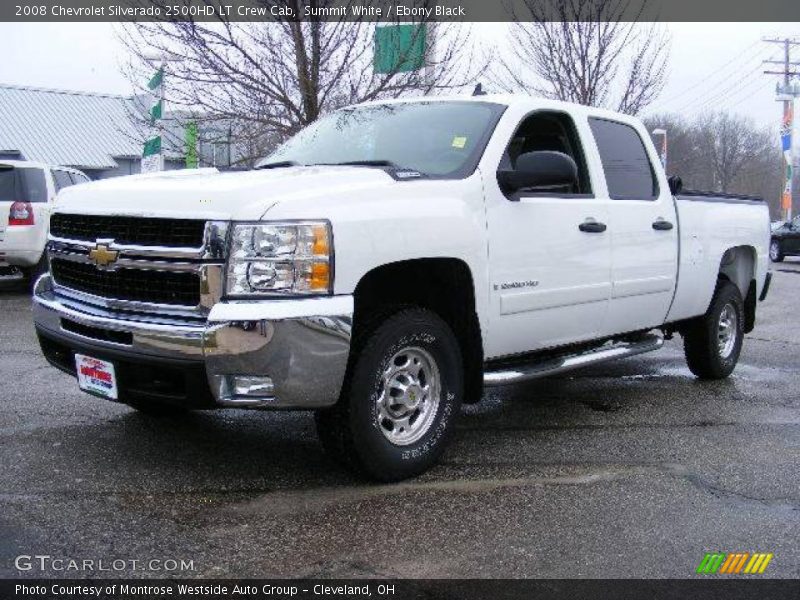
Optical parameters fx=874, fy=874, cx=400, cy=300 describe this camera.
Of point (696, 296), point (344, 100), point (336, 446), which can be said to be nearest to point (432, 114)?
point (336, 446)

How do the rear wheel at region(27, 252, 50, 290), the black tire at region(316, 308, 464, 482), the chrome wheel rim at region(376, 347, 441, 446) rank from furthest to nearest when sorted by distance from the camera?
the rear wheel at region(27, 252, 50, 290) < the chrome wheel rim at region(376, 347, 441, 446) < the black tire at region(316, 308, 464, 482)

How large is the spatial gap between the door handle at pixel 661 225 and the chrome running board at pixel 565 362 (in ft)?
2.62

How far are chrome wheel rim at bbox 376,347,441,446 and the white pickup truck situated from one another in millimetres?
11

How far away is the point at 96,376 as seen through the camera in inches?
160

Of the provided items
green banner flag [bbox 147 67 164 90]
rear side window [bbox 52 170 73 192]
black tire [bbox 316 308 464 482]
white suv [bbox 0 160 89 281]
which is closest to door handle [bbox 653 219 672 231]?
black tire [bbox 316 308 464 482]

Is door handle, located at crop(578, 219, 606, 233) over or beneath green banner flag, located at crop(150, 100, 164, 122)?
beneath

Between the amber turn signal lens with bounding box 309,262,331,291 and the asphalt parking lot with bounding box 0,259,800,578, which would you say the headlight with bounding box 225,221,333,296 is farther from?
the asphalt parking lot with bounding box 0,259,800,578

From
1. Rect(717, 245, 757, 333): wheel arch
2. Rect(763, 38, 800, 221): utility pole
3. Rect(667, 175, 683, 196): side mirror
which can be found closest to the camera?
Rect(667, 175, 683, 196): side mirror

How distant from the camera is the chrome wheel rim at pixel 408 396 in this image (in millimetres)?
4086

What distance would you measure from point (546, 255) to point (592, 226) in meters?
0.50

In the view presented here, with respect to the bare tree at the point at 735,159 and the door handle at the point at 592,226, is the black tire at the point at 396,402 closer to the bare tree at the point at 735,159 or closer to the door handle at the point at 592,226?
the door handle at the point at 592,226

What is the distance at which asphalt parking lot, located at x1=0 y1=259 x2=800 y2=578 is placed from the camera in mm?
3320

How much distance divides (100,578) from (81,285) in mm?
1697

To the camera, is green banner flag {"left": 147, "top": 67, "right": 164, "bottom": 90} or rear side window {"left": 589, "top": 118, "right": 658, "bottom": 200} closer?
rear side window {"left": 589, "top": 118, "right": 658, "bottom": 200}
